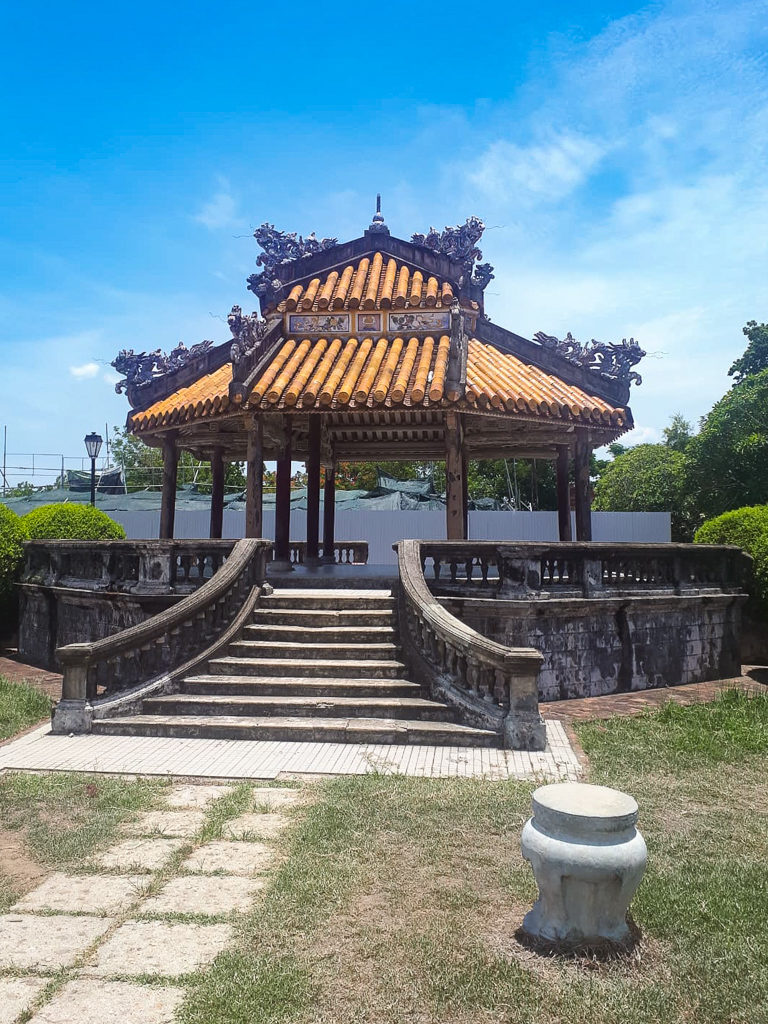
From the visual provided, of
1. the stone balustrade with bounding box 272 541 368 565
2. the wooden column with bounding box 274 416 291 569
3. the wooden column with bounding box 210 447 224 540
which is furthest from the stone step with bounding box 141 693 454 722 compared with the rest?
the stone balustrade with bounding box 272 541 368 565

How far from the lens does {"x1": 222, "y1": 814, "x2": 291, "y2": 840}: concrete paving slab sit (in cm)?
527

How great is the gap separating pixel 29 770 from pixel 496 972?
16.3 ft

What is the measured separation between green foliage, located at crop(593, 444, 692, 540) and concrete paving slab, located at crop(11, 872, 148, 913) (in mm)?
28968

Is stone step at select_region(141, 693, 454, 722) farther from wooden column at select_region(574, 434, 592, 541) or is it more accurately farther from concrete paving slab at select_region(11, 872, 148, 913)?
wooden column at select_region(574, 434, 592, 541)

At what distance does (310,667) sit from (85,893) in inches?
198

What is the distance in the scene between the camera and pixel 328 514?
733 inches

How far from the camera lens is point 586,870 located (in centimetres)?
361

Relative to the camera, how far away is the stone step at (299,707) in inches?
332

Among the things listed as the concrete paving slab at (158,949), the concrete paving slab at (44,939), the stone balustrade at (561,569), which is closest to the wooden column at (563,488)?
the stone balustrade at (561,569)

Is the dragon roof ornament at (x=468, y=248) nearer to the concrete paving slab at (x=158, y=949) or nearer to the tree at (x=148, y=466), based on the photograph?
the concrete paving slab at (x=158, y=949)

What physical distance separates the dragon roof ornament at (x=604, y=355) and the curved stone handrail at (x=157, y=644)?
22.4 ft

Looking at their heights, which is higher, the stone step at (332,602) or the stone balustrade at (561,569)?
the stone balustrade at (561,569)

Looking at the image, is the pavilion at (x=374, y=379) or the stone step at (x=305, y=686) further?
the pavilion at (x=374, y=379)

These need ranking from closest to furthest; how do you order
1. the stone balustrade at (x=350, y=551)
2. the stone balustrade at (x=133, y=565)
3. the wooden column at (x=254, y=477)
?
the stone balustrade at (x=133, y=565) < the wooden column at (x=254, y=477) < the stone balustrade at (x=350, y=551)
